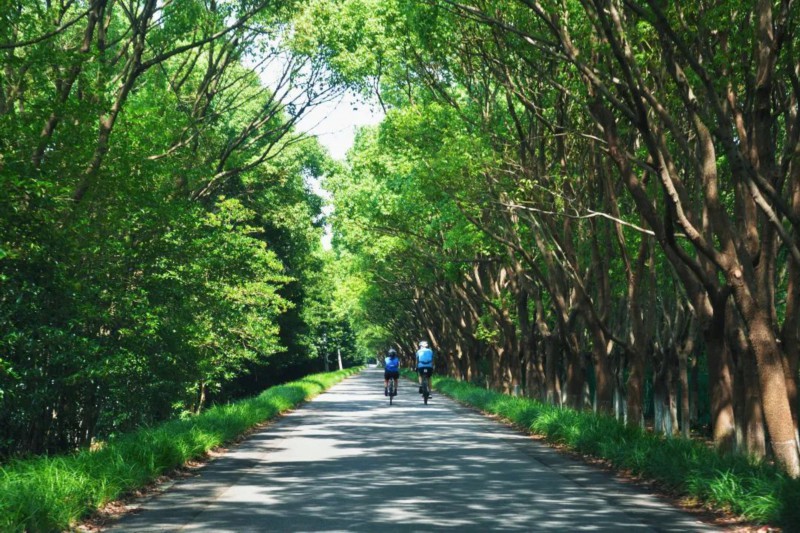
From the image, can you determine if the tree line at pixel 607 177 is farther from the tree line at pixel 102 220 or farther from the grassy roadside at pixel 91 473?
the grassy roadside at pixel 91 473

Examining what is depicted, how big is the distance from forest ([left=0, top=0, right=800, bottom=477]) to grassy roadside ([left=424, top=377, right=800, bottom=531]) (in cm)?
99

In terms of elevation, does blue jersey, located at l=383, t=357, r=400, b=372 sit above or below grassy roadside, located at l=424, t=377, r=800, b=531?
above

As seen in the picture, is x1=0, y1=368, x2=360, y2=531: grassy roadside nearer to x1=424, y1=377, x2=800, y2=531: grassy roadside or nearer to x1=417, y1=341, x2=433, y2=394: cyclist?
x1=424, y1=377, x2=800, y2=531: grassy roadside

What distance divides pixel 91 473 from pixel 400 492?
10.7 feet

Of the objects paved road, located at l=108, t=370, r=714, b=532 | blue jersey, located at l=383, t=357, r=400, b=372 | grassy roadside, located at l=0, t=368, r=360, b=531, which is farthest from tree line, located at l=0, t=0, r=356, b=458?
blue jersey, located at l=383, t=357, r=400, b=372

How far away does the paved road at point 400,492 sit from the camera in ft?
29.0

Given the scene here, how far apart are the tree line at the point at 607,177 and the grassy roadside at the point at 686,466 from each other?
972 millimetres

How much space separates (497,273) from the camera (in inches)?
1377

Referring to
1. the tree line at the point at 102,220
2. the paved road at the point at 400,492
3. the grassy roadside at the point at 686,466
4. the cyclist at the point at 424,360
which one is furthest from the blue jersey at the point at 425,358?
the paved road at the point at 400,492

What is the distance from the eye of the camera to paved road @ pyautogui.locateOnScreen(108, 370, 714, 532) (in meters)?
8.85

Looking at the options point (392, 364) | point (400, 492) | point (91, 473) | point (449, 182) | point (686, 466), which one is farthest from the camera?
point (392, 364)

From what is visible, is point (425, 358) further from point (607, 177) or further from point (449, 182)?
point (607, 177)

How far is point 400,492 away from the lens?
1095cm

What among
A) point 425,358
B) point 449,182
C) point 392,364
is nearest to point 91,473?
point 449,182
